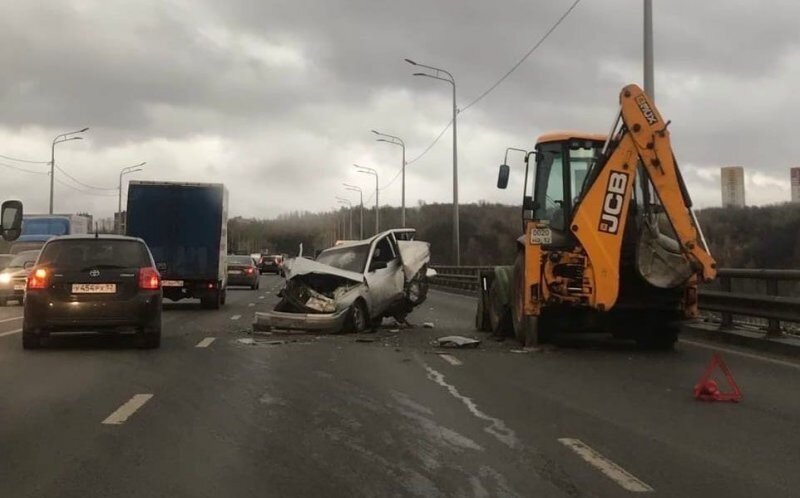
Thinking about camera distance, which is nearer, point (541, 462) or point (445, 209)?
point (541, 462)

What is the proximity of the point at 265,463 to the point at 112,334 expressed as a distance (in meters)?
9.70

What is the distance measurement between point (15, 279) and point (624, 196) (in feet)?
65.5

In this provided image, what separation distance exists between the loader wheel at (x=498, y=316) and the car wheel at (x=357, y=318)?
2407mm

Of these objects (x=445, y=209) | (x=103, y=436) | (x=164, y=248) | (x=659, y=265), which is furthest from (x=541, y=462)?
(x=445, y=209)

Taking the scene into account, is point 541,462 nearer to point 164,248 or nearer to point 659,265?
point 659,265

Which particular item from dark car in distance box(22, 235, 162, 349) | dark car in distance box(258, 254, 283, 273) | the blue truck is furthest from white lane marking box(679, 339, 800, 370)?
dark car in distance box(258, 254, 283, 273)

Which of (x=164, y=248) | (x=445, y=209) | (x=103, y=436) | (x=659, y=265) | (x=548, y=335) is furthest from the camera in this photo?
(x=445, y=209)

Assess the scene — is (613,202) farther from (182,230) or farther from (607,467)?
(182,230)

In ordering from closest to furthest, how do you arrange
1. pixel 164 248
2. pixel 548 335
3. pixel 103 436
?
pixel 103 436 < pixel 548 335 < pixel 164 248

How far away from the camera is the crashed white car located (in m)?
15.1

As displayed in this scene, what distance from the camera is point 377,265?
52.5 feet

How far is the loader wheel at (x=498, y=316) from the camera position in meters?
14.7

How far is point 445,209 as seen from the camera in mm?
92312

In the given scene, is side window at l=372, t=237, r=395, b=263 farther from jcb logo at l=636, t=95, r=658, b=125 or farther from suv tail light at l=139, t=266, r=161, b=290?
jcb logo at l=636, t=95, r=658, b=125
